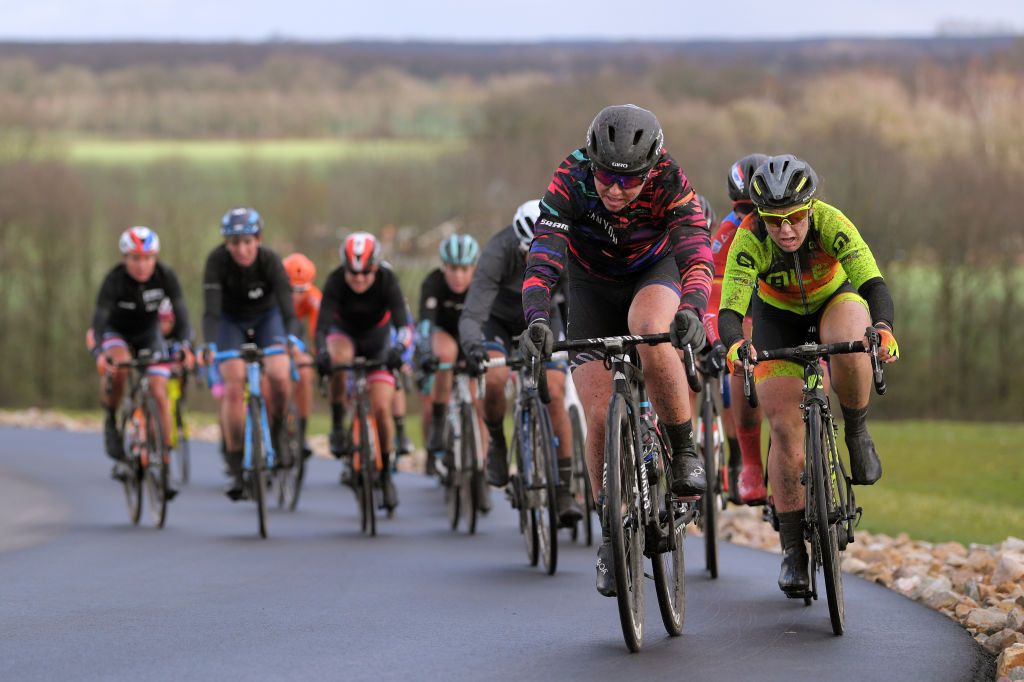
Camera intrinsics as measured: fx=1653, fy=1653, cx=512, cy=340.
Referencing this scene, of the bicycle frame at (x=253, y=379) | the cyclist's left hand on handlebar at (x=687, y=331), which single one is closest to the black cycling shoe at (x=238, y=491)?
the bicycle frame at (x=253, y=379)

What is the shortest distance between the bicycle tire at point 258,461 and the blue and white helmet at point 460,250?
2169 mm

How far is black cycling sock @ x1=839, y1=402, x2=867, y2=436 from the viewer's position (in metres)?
8.26

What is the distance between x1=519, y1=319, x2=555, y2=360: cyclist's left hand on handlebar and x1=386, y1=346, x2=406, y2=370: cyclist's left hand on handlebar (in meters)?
5.63

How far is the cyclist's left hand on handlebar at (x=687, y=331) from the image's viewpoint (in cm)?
702

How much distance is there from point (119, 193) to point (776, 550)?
50947 mm

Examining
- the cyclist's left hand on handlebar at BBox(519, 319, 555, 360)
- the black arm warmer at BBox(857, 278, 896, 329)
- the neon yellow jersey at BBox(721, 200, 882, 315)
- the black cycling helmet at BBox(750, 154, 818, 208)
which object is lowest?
the cyclist's left hand on handlebar at BBox(519, 319, 555, 360)

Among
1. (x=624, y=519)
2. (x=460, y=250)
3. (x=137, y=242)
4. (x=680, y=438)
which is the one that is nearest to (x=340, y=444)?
(x=460, y=250)

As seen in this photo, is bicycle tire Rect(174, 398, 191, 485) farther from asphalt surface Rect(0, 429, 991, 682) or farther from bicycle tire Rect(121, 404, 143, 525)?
asphalt surface Rect(0, 429, 991, 682)

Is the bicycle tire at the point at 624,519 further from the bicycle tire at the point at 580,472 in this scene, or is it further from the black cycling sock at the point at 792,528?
the bicycle tire at the point at 580,472

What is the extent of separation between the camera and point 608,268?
26.0ft

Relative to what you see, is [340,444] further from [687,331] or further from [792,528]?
[687,331]

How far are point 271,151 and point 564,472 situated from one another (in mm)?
61860

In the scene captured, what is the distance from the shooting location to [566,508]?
1039 centimetres

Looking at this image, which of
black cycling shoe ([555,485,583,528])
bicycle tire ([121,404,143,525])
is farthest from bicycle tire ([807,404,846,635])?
bicycle tire ([121,404,143,525])
